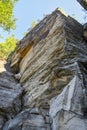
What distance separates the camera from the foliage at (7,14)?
2027 cm

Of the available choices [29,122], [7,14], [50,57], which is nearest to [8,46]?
[7,14]

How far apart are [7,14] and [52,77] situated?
10.6 metres

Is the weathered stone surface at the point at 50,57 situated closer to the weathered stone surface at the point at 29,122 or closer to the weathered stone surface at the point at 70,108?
the weathered stone surface at the point at 70,108

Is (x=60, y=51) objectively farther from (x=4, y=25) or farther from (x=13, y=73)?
(x=4, y=25)

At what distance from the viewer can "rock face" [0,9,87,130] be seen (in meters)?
8.77

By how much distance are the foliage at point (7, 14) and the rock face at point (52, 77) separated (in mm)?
4094

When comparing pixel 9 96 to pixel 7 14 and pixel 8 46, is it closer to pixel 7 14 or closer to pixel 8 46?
pixel 7 14

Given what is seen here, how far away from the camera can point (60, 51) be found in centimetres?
1238

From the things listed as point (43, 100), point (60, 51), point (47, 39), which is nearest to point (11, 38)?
point (47, 39)

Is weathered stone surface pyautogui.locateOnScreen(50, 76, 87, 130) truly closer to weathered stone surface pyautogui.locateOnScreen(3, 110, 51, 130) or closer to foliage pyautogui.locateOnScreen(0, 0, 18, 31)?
weathered stone surface pyautogui.locateOnScreen(3, 110, 51, 130)

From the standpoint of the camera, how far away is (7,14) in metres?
20.5

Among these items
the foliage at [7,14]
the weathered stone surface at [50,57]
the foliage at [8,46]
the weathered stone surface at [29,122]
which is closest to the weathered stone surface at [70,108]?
the weathered stone surface at [29,122]

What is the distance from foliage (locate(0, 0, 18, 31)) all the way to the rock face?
4.09 metres

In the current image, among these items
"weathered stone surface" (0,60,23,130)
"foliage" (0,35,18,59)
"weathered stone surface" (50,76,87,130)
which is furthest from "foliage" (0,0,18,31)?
"weathered stone surface" (50,76,87,130)
